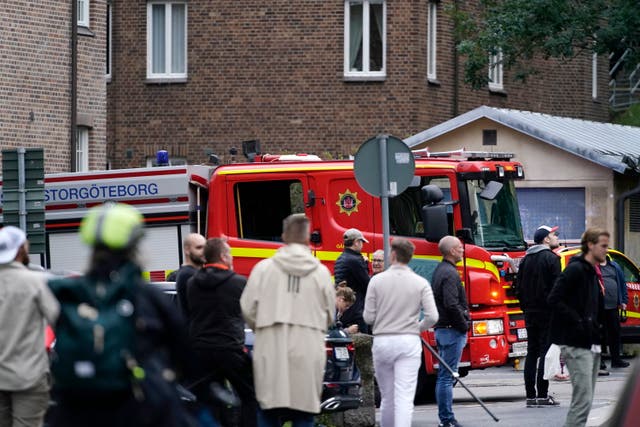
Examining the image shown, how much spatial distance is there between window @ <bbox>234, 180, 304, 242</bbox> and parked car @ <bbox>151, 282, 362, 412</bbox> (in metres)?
4.23

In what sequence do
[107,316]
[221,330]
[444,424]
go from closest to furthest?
[107,316] → [221,330] → [444,424]

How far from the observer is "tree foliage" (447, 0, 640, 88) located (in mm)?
27797

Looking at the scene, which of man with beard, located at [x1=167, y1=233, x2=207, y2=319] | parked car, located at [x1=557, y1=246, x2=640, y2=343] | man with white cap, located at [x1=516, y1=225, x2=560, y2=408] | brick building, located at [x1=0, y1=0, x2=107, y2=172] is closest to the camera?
man with beard, located at [x1=167, y1=233, x2=207, y2=319]

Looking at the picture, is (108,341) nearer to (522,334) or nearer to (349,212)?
(349,212)

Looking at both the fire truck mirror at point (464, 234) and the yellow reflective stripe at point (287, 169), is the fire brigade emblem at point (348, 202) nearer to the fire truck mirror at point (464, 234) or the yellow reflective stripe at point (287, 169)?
the yellow reflective stripe at point (287, 169)

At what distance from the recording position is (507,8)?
29.0m

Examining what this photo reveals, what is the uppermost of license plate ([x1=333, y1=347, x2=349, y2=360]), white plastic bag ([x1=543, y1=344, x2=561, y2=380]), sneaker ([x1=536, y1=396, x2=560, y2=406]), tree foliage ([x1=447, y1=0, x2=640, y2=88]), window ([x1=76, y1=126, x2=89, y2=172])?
tree foliage ([x1=447, y1=0, x2=640, y2=88])

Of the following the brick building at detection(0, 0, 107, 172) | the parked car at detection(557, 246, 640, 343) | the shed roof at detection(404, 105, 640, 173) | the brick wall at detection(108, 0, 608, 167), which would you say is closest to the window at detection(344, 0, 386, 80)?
the brick wall at detection(108, 0, 608, 167)

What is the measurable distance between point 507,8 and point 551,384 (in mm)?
10984

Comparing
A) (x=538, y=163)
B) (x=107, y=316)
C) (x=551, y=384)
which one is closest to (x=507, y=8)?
(x=538, y=163)

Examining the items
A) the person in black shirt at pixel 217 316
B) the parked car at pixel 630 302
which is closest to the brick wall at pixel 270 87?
the parked car at pixel 630 302

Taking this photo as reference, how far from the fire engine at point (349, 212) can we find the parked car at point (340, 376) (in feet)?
→ 10.9

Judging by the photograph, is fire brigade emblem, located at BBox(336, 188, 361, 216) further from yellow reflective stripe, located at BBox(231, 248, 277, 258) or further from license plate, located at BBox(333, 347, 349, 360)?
license plate, located at BBox(333, 347, 349, 360)

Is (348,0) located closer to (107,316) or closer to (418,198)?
(418,198)
